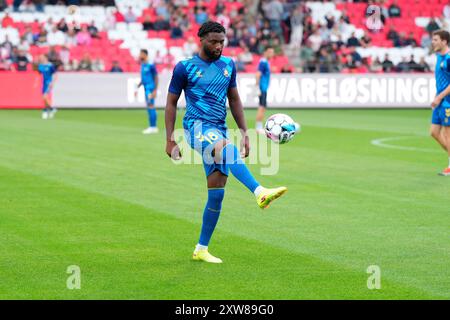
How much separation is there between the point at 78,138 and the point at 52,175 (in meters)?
7.06

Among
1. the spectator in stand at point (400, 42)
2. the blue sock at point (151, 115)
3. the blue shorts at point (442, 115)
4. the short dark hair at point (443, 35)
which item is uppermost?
the short dark hair at point (443, 35)

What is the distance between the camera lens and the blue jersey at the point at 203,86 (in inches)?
357

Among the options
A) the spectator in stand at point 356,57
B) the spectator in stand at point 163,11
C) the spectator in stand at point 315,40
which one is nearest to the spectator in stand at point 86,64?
the spectator in stand at point 163,11

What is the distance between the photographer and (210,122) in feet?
30.2

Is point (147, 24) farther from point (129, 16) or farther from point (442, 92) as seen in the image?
point (442, 92)

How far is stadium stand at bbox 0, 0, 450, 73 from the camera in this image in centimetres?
3606

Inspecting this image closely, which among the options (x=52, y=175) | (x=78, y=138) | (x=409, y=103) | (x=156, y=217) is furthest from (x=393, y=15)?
(x=156, y=217)

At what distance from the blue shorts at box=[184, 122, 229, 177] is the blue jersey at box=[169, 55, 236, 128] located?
0.18 feet

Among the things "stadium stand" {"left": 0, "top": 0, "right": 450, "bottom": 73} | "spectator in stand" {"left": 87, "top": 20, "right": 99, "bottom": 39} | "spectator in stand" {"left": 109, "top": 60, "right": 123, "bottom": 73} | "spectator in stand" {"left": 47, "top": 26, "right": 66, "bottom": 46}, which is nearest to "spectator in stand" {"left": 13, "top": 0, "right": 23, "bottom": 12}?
"stadium stand" {"left": 0, "top": 0, "right": 450, "bottom": 73}

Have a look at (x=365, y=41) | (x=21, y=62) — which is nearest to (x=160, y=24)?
(x=21, y=62)

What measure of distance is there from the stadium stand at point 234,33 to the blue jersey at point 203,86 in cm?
2548

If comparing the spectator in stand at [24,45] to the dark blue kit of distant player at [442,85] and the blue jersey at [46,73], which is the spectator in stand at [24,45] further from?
the dark blue kit of distant player at [442,85]

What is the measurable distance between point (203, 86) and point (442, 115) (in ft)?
27.0

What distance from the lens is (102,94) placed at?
113 ft
